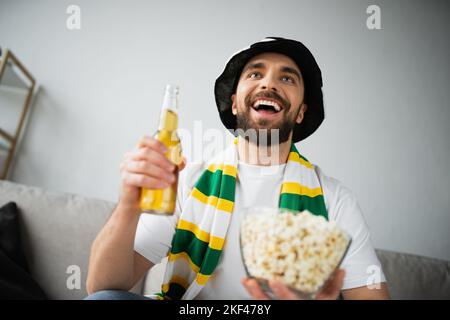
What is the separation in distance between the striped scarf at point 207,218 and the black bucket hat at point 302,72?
0.78 ft

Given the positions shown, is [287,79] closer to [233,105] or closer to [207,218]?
[233,105]

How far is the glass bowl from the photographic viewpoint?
19.5 inches

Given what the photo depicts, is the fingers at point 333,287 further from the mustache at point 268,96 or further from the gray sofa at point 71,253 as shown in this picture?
the gray sofa at point 71,253

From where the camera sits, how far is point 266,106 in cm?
114

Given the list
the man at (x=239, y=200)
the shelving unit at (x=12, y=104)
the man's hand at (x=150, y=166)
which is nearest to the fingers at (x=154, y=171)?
the man's hand at (x=150, y=166)

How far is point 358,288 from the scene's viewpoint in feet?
2.99

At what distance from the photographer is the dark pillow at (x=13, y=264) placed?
1.02 metres

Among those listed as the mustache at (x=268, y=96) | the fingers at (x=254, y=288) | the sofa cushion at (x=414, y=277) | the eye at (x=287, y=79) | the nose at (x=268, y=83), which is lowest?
the sofa cushion at (x=414, y=277)

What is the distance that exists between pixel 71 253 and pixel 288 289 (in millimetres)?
1011

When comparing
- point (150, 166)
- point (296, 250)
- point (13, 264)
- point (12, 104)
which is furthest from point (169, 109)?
point (12, 104)

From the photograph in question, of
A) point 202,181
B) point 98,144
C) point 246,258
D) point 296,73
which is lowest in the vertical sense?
point 246,258
